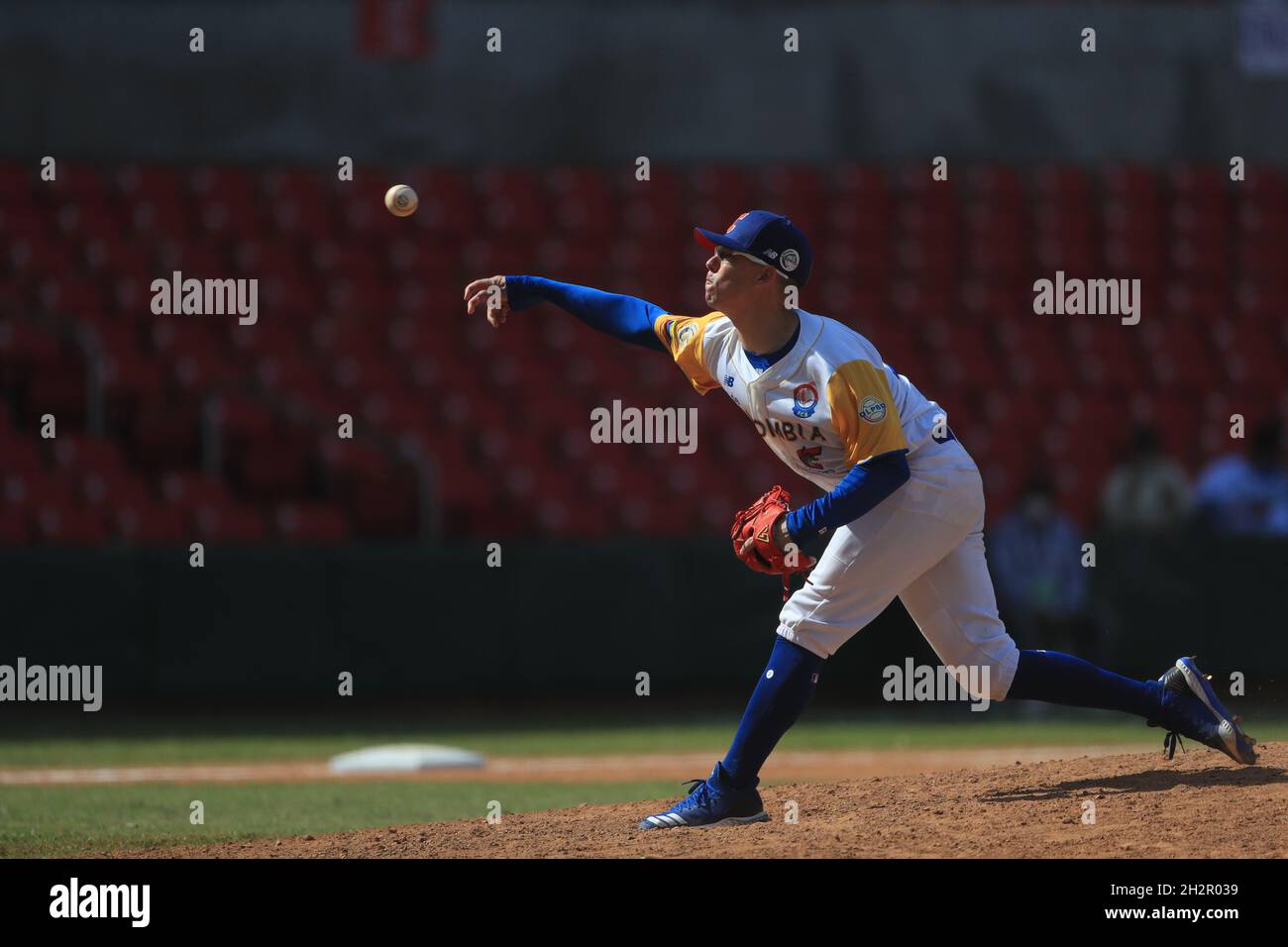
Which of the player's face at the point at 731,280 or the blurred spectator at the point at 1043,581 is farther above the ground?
the player's face at the point at 731,280

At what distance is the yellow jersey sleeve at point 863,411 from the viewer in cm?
534

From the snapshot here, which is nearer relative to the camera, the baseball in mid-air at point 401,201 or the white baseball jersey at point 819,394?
the white baseball jersey at point 819,394

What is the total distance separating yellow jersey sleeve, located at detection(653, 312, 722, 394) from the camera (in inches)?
232

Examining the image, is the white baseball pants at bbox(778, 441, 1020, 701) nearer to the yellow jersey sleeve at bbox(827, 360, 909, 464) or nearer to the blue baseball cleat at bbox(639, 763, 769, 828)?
the yellow jersey sleeve at bbox(827, 360, 909, 464)

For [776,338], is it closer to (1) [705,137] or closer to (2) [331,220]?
(2) [331,220]

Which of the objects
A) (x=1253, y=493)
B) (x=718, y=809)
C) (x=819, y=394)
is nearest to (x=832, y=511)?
(x=819, y=394)

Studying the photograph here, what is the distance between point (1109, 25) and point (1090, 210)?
6.95 feet

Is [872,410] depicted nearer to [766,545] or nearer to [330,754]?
[766,545]

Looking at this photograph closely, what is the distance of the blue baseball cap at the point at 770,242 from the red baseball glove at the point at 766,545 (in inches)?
28.5

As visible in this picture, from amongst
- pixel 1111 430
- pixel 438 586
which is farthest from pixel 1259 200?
pixel 438 586

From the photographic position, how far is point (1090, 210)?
1630 cm

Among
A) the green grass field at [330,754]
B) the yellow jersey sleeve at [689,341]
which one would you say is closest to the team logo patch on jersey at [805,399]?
the yellow jersey sleeve at [689,341]

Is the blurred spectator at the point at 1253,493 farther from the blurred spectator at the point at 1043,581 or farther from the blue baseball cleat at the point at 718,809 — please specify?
the blue baseball cleat at the point at 718,809

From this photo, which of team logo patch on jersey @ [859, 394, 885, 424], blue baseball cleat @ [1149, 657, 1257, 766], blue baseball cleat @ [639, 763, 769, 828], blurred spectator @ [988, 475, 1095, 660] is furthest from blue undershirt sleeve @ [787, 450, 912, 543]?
blurred spectator @ [988, 475, 1095, 660]
